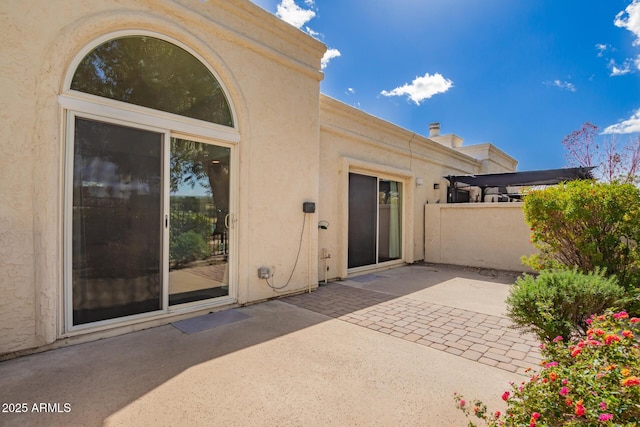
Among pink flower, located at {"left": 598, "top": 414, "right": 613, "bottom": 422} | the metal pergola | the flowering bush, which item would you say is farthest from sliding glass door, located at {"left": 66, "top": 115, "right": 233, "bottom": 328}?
the metal pergola

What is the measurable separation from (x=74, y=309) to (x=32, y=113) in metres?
2.23

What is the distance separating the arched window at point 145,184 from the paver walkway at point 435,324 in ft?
6.28

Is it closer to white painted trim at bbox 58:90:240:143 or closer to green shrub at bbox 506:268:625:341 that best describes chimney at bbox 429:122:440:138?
white painted trim at bbox 58:90:240:143

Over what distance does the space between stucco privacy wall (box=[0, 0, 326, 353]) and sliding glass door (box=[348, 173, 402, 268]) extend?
182cm

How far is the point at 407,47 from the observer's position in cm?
1109

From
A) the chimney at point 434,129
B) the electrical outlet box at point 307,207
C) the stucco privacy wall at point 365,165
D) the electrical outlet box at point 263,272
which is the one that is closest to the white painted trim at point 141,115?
the electrical outlet box at point 307,207

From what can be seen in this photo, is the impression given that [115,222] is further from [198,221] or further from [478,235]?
[478,235]

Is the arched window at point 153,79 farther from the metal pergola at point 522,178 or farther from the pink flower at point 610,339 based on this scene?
the metal pergola at point 522,178

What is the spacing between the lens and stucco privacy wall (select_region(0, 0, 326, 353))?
10.2 feet

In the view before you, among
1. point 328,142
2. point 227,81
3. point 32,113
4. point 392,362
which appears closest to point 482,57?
point 328,142

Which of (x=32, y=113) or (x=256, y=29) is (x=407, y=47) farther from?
(x=32, y=113)

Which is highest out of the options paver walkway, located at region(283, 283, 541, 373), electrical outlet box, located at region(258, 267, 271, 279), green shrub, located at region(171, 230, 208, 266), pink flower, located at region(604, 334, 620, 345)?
green shrub, located at region(171, 230, 208, 266)

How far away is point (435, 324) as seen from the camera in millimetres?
4301

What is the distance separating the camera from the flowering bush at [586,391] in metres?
1.41
